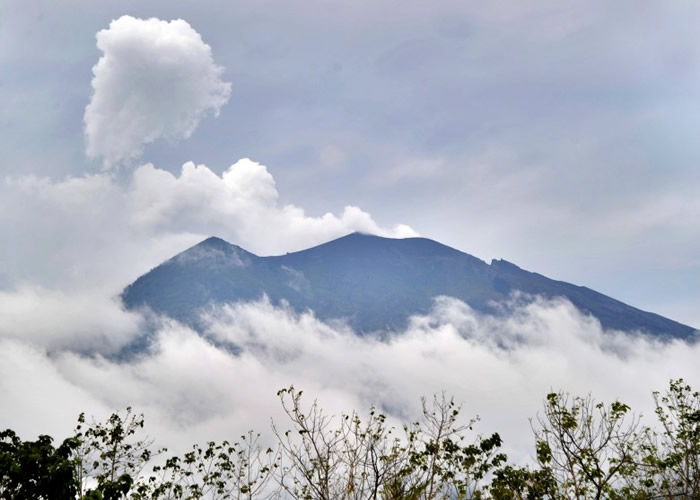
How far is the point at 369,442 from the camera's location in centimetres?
1697

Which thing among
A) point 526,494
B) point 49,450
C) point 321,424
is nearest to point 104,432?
point 49,450

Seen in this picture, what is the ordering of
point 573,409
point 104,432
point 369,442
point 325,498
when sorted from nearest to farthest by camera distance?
point 325,498
point 369,442
point 573,409
point 104,432

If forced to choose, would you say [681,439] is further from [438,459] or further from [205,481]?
[205,481]

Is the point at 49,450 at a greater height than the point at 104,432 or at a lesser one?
greater

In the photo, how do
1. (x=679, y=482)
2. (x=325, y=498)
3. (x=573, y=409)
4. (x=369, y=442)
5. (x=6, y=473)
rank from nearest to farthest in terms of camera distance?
1. (x=6, y=473)
2. (x=325, y=498)
3. (x=369, y=442)
4. (x=573, y=409)
5. (x=679, y=482)

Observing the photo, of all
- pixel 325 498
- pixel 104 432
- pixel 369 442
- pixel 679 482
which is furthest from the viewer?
pixel 104 432

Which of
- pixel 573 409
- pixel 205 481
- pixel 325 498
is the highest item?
pixel 573 409

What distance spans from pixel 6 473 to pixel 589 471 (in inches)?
703

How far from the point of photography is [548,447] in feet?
58.5

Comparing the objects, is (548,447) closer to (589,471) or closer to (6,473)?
(589,471)

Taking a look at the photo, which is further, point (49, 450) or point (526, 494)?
point (526, 494)

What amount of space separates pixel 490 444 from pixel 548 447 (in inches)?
82.6

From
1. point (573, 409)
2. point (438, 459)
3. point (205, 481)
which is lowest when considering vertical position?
point (205, 481)

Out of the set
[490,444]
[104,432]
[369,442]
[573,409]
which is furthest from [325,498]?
[104,432]
